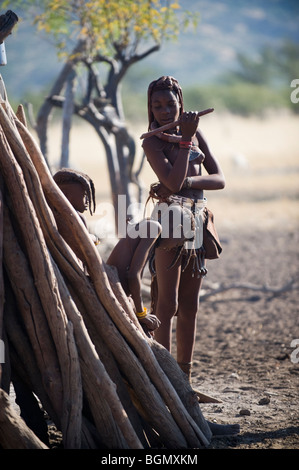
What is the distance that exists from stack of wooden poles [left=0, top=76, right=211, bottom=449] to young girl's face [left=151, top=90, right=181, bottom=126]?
0.76m

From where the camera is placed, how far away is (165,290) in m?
3.71

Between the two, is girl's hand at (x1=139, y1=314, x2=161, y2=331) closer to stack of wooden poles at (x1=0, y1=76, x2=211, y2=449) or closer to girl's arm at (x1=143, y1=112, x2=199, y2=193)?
stack of wooden poles at (x1=0, y1=76, x2=211, y2=449)

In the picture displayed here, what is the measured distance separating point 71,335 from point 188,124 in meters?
1.26

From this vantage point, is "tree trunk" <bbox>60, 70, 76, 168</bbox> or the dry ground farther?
"tree trunk" <bbox>60, 70, 76, 168</bbox>

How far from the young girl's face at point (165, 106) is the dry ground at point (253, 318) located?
173 centimetres

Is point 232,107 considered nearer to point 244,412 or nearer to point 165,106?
point 165,106

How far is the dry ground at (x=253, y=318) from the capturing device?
12.4 feet

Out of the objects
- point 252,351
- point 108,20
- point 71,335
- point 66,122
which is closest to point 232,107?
point 108,20

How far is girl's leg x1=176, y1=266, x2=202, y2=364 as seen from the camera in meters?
3.86

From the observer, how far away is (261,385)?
440 centimetres

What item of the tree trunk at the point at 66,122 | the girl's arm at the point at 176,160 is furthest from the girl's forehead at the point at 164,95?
the tree trunk at the point at 66,122

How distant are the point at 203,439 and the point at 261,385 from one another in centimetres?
130

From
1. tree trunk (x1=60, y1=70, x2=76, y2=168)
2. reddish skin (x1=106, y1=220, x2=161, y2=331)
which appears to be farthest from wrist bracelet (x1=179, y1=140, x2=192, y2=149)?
tree trunk (x1=60, y1=70, x2=76, y2=168)

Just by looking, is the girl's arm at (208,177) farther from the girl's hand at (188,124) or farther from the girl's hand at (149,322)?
the girl's hand at (149,322)
